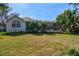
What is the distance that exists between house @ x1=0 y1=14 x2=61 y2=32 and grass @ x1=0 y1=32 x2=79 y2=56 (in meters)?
0.09

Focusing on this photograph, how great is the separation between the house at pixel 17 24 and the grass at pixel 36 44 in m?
0.09

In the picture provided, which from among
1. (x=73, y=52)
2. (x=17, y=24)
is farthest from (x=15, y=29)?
(x=73, y=52)

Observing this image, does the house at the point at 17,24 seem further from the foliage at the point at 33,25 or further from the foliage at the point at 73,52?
the foliage at the point at 73,52

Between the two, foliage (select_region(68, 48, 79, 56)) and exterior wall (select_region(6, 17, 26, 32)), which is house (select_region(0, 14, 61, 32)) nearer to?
exterior wall (select_region(6, 17, 26, 32))

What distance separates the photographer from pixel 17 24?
7.35 m

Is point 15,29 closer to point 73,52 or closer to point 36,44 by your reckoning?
point 36,44

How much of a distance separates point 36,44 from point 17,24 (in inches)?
17.0

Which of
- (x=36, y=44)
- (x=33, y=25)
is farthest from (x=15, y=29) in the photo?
(x=36, y=44)

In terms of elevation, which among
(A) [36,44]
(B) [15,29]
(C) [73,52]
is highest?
(B) [15,29]

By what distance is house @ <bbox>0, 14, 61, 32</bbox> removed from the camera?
733 centimetres

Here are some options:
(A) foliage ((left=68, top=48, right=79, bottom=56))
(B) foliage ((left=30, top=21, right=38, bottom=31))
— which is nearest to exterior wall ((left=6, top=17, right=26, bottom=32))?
(B) foliage ((left=30, top=21, right=38, bottom=31))

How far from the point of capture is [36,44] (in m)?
7.31

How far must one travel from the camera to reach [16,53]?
7.27m

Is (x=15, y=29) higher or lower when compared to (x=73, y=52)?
higher
